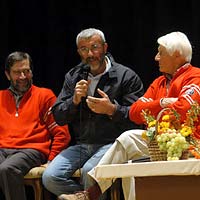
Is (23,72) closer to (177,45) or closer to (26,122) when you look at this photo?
(26,122)

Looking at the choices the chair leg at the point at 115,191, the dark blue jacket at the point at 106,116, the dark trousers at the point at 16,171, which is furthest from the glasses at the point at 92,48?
the chair leg at the point at 115,191

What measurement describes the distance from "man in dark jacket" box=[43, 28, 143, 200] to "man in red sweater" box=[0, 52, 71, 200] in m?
0.18

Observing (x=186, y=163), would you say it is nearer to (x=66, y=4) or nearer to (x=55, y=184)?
(x=55, y=184)

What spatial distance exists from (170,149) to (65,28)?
1.86 meters

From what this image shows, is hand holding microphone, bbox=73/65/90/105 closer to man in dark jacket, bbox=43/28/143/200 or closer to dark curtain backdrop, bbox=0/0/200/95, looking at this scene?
man in dark jacket, bbox=43/28/143/200

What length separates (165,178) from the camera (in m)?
2.88

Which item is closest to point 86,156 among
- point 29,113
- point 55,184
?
point 55,184

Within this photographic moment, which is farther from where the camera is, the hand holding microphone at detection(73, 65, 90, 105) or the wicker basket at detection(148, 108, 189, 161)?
the hand holding microphone at detection(73, 65, 90, 105)

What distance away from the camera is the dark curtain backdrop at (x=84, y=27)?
4215 mm

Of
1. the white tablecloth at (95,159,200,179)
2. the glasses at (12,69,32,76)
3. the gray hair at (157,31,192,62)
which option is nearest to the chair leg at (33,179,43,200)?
the glasses at (12,69,32,76)

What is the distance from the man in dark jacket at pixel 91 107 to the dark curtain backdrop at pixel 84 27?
38 cm

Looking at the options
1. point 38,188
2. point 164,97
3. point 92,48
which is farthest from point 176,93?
point 38,188

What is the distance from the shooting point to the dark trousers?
3789 mm

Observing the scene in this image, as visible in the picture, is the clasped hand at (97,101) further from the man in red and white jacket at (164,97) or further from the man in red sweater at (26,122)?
the man in red sweater at (26,122)
